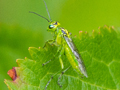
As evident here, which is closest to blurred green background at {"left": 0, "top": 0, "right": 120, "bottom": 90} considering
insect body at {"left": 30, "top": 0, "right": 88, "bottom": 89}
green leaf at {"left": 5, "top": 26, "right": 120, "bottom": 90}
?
insect body at {"left": 30, "top": 0, "right": 88, "bottom": 89}

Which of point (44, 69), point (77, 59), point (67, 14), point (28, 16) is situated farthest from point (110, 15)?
point (44, 69)

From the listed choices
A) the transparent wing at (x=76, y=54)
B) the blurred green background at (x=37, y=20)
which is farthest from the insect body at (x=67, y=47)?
the blurred green background at (x=37, y=20)

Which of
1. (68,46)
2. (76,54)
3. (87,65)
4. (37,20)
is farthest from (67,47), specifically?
(37,20)

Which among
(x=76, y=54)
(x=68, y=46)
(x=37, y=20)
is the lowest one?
(x=76, y=54)

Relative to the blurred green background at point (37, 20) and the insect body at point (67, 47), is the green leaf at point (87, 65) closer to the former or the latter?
the insect body at point (67, 47)

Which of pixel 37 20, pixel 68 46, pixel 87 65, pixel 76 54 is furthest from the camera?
pixel 37 20

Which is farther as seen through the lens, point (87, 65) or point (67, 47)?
point (67, 47)

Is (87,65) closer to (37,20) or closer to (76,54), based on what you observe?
(76,54)
